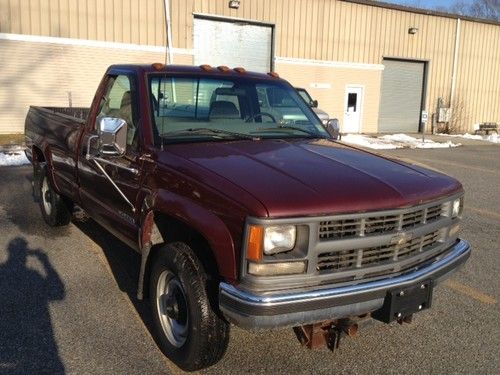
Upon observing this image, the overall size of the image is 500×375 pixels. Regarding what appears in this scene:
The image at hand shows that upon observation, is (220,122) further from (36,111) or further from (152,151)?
(36,111)

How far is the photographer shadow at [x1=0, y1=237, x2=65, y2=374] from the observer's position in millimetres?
3314

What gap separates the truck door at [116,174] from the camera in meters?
3.81

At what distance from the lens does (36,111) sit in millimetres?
6734

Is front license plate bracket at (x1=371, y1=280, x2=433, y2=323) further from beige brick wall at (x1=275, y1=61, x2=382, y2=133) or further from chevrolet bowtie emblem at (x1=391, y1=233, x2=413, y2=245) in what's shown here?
beige brick wall at (x1=275, y1=61, x2=382, y2=133)

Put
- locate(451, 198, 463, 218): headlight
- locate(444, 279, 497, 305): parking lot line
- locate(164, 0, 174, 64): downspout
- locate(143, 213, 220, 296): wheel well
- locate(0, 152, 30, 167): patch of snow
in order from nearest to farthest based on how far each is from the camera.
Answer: locate(143, 213, 220, 296): wheel well < locate(451, 198, 463, 218): headlight < locate(444, 279, 497, 305): parking lot line < locate(0, 152, 30, 167): patch of snow < locate(164, 0, 174, 64): downspout

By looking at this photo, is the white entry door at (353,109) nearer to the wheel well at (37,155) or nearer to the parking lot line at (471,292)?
the wheel well at (37,155)

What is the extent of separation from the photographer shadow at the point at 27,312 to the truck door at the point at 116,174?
0.77 m

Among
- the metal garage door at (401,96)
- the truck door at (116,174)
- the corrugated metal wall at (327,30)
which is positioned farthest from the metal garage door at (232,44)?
the truck door at (116,174)

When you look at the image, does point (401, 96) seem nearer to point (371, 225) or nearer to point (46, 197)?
point (46, 197)

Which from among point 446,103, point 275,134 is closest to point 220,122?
point 275,134

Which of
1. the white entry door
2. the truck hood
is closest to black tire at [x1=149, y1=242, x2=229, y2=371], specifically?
the truck hood

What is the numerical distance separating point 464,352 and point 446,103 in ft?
82.4

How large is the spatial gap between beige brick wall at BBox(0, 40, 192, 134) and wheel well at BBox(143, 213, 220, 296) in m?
15.5

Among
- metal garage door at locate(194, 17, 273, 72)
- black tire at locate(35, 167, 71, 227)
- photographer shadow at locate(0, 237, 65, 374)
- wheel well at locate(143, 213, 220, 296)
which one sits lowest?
photographer shadow at locate(0, 237, 65, 374)
